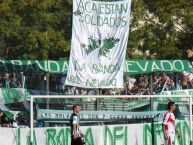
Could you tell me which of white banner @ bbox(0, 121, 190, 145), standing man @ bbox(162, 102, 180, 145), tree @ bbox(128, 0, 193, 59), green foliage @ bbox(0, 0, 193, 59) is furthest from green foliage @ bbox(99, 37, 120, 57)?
tree @ bbox(128, 0, 193, 59)

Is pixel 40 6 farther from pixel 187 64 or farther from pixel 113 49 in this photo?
pixel 113 49

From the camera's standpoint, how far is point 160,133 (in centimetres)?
2275

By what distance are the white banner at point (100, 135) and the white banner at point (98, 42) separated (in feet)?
7.79

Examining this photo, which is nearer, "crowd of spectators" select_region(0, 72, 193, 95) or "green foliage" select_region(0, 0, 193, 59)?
"crowd of spectators" select_region(0, 72, 193, 95)

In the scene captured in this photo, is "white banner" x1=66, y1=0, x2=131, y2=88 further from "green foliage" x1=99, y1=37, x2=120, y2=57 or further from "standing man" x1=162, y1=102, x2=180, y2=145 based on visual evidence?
"standing man" x1=162, y1=102, x2=180, y2=145

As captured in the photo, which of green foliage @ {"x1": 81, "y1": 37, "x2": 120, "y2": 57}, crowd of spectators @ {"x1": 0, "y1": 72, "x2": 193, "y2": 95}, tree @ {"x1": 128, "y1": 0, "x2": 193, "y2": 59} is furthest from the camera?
tree @ {"x1": 128, "y1": 0, "x2": 193, "y2": 59}

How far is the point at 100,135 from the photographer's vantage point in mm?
22359

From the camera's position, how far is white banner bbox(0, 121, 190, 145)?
72.5ft

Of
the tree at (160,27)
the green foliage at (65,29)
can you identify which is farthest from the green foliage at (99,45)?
the tree at (160,27)

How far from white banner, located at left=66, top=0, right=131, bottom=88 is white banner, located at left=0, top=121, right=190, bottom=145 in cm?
237

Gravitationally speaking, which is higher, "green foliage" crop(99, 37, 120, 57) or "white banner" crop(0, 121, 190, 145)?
"green foliage" crop(99, 37, 120, 57)

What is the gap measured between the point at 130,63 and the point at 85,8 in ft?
28.2

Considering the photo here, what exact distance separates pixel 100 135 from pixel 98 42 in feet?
11.2

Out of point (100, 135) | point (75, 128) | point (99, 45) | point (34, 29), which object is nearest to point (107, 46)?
point (99, 45)
